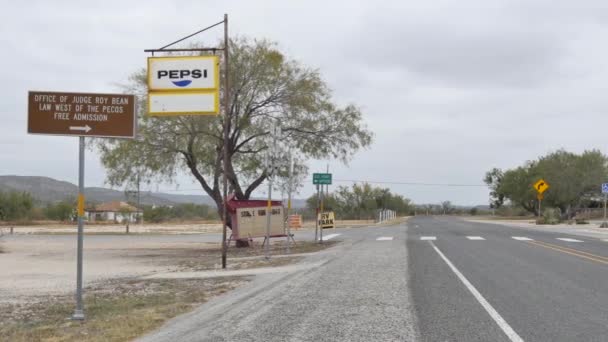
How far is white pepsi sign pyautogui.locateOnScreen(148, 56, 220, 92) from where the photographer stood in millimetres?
17234

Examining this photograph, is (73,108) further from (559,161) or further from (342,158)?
(559,161)

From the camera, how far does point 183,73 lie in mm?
17406

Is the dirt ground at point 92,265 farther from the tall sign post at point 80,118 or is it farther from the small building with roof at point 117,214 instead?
the small building with roof at point 117,214

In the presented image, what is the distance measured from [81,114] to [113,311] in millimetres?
3150

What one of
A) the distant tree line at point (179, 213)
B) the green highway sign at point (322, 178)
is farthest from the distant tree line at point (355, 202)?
the green highway sign at point (322, 178)

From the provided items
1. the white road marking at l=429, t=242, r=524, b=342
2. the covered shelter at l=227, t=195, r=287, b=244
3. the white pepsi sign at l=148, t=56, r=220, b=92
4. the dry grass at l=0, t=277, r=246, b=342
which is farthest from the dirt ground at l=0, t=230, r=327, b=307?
the white road marking at l=429, t=242, r=524, b=342

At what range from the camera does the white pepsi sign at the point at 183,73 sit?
56.5ft

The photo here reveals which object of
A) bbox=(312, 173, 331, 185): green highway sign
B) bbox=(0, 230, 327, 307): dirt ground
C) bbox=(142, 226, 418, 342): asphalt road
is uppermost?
bbox=(312, 173, 331, 185): green highway sign

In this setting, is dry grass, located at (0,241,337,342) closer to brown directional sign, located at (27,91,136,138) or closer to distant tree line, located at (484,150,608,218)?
brown directional sign, located at (27,91,136,138)

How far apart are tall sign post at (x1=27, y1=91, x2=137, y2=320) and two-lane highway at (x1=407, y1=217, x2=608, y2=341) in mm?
5022

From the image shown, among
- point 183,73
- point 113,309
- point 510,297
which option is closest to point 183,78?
point 183,73

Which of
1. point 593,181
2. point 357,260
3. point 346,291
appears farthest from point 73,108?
point 593,181

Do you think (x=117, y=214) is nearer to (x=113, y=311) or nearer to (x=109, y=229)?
(x=109, y=229)

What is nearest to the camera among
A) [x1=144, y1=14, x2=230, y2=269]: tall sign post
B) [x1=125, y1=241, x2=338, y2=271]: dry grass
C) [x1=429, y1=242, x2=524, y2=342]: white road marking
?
[x1=429, y1=242, x2=524, y2=342]: white road marking
